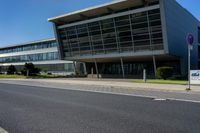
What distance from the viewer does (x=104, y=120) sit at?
23.6 ft

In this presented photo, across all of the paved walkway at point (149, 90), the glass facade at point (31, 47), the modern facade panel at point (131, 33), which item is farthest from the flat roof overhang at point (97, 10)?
the glass facade at point (31, 47)

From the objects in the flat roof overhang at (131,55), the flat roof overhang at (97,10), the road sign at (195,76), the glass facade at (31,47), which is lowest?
the road sign at (195,76)

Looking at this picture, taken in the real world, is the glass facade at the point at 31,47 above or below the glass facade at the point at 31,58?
above

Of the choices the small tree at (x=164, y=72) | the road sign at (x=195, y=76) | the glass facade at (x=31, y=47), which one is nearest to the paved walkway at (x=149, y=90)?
the road sign at (x=195, y=76)

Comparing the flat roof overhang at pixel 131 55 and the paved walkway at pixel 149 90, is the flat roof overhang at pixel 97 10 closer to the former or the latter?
the flat roof overhang at pixel 131 55

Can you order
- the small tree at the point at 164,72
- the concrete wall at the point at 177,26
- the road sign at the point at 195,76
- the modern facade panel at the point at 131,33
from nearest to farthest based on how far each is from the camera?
the road sign at the point at 195,76 < the small tree at the point at 164,72 < the concrete wall at the point at 177,26 < the modern facade panel at the point at 131,33

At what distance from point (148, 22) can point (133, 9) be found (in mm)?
3319

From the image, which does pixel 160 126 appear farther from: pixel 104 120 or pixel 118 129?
pixel 104 120

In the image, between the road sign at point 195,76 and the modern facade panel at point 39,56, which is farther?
the modern facade panel at point 39,56

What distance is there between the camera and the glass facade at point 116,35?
39.1 m

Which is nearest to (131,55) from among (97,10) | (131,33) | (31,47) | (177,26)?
(131,33)

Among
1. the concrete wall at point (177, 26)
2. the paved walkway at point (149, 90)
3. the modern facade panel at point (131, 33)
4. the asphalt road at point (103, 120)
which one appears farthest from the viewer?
the modern facade panel at point (131, 33)

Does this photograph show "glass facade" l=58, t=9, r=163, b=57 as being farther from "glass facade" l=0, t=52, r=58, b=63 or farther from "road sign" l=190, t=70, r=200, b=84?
"glass facade" l=0, t=52, r=58, b=63

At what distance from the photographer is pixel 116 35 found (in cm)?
4381
